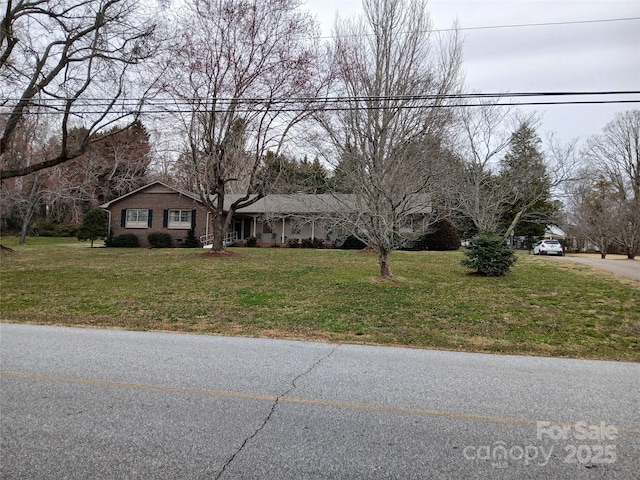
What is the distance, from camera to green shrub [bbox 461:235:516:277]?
14808 mm

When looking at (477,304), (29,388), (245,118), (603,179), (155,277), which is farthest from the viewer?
(603,179)

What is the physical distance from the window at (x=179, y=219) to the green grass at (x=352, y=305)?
15360mm

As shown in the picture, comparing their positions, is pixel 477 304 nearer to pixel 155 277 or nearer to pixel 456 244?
pixel 155 277

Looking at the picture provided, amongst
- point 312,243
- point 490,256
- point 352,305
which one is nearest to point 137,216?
point 312,243

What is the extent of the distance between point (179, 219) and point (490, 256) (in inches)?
926

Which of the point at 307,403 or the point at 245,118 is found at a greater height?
the point at 245,118

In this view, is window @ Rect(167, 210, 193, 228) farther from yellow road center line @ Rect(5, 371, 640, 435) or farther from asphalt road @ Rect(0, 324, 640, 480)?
yellow road center line @ Rect(5, 371, 640, 435)

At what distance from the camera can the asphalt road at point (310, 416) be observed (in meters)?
3.07

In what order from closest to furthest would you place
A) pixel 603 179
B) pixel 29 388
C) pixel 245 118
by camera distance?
pixel 29 388 < pixel 245 118 < pixel 603 179

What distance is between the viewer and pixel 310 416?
3850 millimetres

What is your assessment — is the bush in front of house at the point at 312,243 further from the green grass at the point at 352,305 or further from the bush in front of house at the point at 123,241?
the green grass at the point at 352,305

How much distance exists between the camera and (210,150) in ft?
64.5

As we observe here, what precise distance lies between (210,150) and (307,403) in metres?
17.2

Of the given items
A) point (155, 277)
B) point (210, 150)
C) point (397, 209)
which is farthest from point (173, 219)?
point (397, 209)
